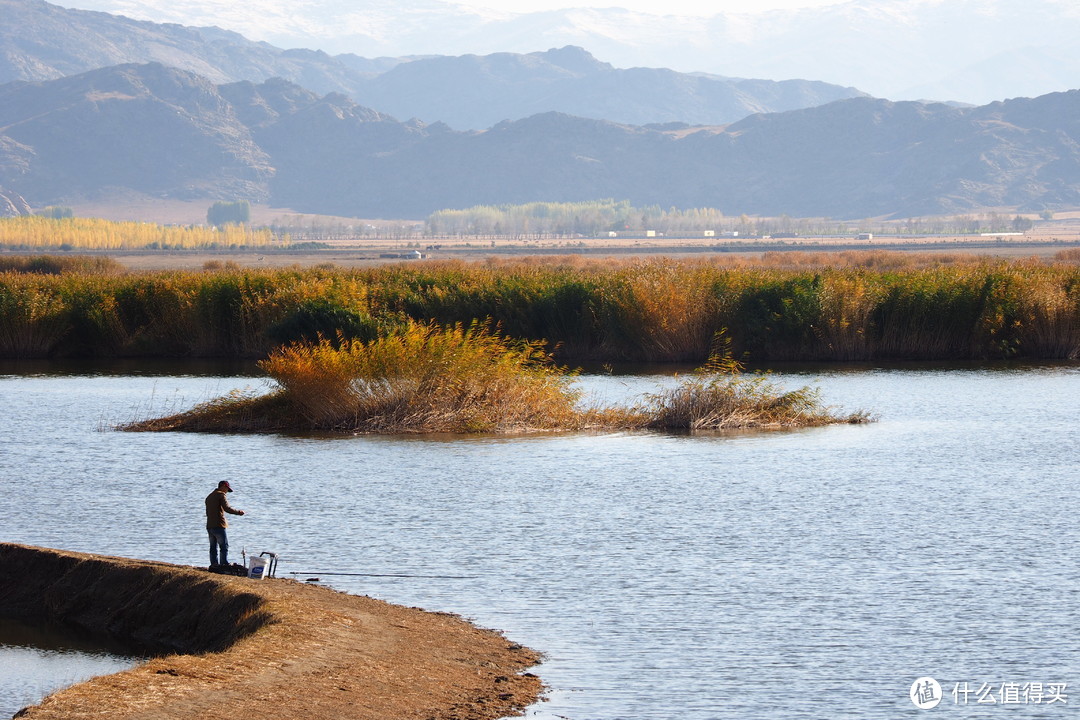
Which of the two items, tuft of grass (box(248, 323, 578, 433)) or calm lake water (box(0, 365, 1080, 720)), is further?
tuft of grass (box(248, 323, 578, 433))

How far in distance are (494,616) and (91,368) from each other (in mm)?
36714

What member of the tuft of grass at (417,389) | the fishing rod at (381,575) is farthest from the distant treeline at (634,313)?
the fishing rod at (381,575)

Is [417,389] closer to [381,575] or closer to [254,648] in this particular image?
[381,575]

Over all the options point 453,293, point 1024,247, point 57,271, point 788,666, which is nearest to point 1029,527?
point 788,666

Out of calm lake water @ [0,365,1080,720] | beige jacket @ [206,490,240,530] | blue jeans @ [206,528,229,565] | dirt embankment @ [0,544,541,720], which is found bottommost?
calm lake water @ [0,365,1080,720]

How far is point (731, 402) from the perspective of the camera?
33.6 meters

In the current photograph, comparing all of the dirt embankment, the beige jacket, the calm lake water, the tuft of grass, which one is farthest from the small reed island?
the dirt embankment

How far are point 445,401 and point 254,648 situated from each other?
19140mm

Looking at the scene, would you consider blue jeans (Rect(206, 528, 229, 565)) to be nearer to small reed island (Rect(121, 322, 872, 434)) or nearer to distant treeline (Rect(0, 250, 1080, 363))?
small reed island (Rect(121, 322, 872, 434))

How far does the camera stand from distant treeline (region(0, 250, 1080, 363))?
163ft

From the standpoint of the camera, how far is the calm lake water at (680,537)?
1523 centimetres

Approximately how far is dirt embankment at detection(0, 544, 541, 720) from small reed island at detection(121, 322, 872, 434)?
15.1m

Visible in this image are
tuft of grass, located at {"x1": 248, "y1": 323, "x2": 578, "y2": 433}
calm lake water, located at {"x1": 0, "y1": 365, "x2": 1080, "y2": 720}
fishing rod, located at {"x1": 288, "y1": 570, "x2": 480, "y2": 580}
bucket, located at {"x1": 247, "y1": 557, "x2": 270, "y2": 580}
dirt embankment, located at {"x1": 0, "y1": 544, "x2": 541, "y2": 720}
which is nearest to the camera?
dirt embankment, located at {"x1": 0, "y1": 544, "x2": 541, "y2": 720}

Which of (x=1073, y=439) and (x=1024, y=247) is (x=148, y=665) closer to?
(x=1073, y=439)
